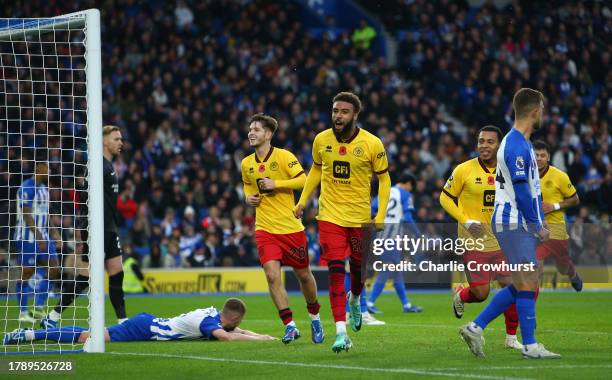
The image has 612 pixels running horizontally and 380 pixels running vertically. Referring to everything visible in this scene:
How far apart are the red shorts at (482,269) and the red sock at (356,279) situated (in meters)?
1.22

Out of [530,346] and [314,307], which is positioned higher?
[314,307]

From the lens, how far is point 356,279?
37.3 feet

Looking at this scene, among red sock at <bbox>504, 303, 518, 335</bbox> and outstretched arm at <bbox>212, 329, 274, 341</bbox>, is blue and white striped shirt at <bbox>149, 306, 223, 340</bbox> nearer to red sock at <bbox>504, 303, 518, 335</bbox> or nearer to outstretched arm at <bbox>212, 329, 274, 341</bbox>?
outstretched arm at <bbox>212, 329, 274, 341</bbox>

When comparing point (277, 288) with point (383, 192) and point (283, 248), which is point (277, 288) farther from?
point (383, 192)

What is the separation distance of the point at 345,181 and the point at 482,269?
181 cm

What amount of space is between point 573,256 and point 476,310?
6.33 meters

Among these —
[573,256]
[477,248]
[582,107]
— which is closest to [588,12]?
[582,107]

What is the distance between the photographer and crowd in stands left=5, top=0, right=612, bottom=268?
26234 mm

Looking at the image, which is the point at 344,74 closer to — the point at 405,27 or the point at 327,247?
the point at 405,27

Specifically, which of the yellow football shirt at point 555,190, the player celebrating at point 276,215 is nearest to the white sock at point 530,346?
the player celebrating at point 276,215

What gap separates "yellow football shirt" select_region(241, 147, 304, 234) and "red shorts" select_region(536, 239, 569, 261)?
307 centimetres

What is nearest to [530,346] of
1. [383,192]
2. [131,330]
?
[383,192]

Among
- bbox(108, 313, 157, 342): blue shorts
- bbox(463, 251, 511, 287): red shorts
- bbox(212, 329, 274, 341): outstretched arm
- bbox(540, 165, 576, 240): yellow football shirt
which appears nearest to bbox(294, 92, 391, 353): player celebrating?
bbox(463, 251, 511, 287): red shorts

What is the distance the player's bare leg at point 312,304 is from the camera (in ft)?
38.9
